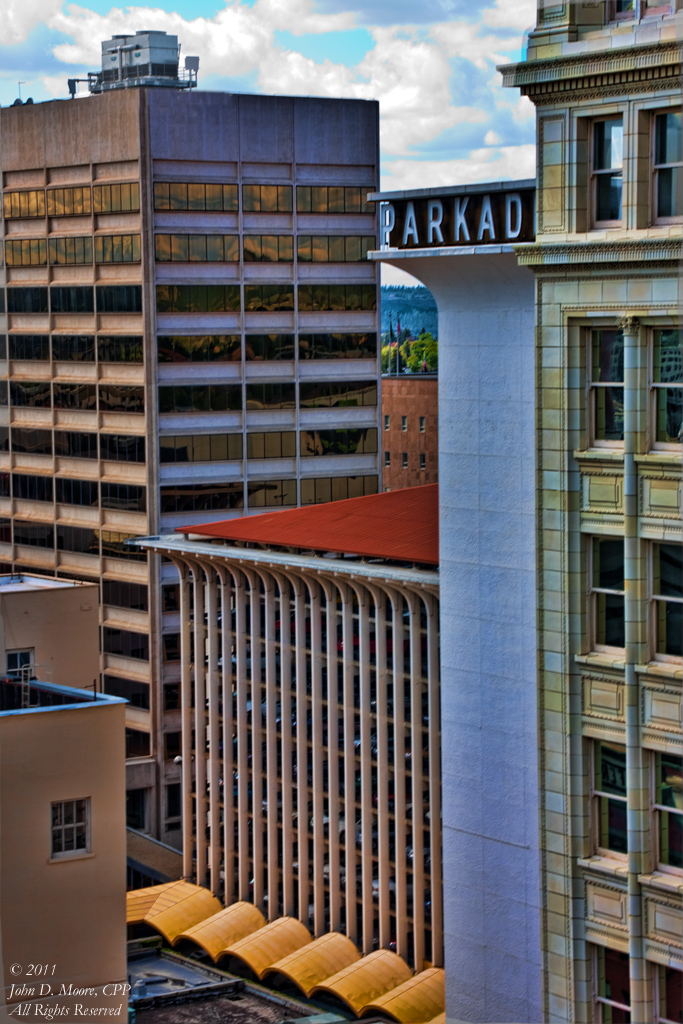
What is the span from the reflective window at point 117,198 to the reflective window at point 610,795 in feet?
165

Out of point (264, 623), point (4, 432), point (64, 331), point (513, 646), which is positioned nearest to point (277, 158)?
point (64, 331)

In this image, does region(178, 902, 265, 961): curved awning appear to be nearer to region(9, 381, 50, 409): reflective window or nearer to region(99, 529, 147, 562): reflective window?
region(99, 529, 147, 562): reflective window

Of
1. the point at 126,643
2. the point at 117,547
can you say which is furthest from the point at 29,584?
the point at 117,547

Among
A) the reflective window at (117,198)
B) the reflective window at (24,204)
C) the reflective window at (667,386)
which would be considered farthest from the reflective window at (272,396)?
the reflective window at (667,386)

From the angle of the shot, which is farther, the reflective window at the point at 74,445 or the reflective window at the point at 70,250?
the reflective window at the point at 74,445

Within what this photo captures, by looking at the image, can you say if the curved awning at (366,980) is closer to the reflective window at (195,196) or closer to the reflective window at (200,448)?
the reflective window at (200,448)

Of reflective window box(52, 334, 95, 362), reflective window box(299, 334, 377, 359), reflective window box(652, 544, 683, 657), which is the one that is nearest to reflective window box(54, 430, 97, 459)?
reflective window box(52, 334, 95, 362)

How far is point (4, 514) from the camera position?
81.1 m

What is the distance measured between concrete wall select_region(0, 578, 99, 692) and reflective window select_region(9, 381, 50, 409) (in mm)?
45126

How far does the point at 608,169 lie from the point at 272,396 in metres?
49.1

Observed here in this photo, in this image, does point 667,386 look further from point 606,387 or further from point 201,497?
point 201,497

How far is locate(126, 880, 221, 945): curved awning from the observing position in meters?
57.7

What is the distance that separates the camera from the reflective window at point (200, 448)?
241 feet

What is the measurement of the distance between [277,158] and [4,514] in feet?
75.5
